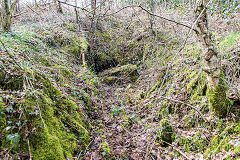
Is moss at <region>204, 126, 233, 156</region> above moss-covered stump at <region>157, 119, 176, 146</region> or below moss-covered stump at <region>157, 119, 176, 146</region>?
above

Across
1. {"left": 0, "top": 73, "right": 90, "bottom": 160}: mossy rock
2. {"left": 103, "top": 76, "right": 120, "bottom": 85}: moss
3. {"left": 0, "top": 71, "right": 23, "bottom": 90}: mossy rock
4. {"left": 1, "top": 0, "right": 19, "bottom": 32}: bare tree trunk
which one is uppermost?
{"left": 1, "top": 0, "right": 19, "bottom": 32}: bare tree trunk

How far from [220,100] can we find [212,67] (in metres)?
0.70

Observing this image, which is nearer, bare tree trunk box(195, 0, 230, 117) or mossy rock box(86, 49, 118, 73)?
bare tree trunk box(195, 0, 230, 117)

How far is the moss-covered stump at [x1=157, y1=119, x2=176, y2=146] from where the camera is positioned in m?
3.60

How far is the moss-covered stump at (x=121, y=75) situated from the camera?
7828 mm

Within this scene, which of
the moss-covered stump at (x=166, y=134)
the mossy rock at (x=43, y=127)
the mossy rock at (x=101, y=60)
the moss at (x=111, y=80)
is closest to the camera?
the mossy rock at (x=43, y=127)

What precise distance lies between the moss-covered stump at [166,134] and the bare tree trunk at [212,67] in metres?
1.05

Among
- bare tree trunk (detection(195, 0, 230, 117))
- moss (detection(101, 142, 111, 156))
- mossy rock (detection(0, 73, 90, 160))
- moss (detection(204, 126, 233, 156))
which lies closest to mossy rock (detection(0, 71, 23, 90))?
mossy rock (detection(0, 73, 90, 160))

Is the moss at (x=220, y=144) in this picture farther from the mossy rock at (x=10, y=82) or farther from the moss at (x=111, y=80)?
the moss at (x=111, y=80)

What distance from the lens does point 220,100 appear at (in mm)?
2887

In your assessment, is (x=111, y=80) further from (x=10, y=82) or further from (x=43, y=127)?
(x=43, y=127)

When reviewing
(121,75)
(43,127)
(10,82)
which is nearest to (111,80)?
(121,75)

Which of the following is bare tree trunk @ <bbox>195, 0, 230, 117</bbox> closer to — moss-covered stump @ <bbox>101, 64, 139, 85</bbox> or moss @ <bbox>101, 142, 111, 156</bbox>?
moss @ <bbox>101, 142, 111, 156</bbox>

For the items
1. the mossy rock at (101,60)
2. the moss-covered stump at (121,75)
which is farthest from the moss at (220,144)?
the mossy rock at (101,60)
